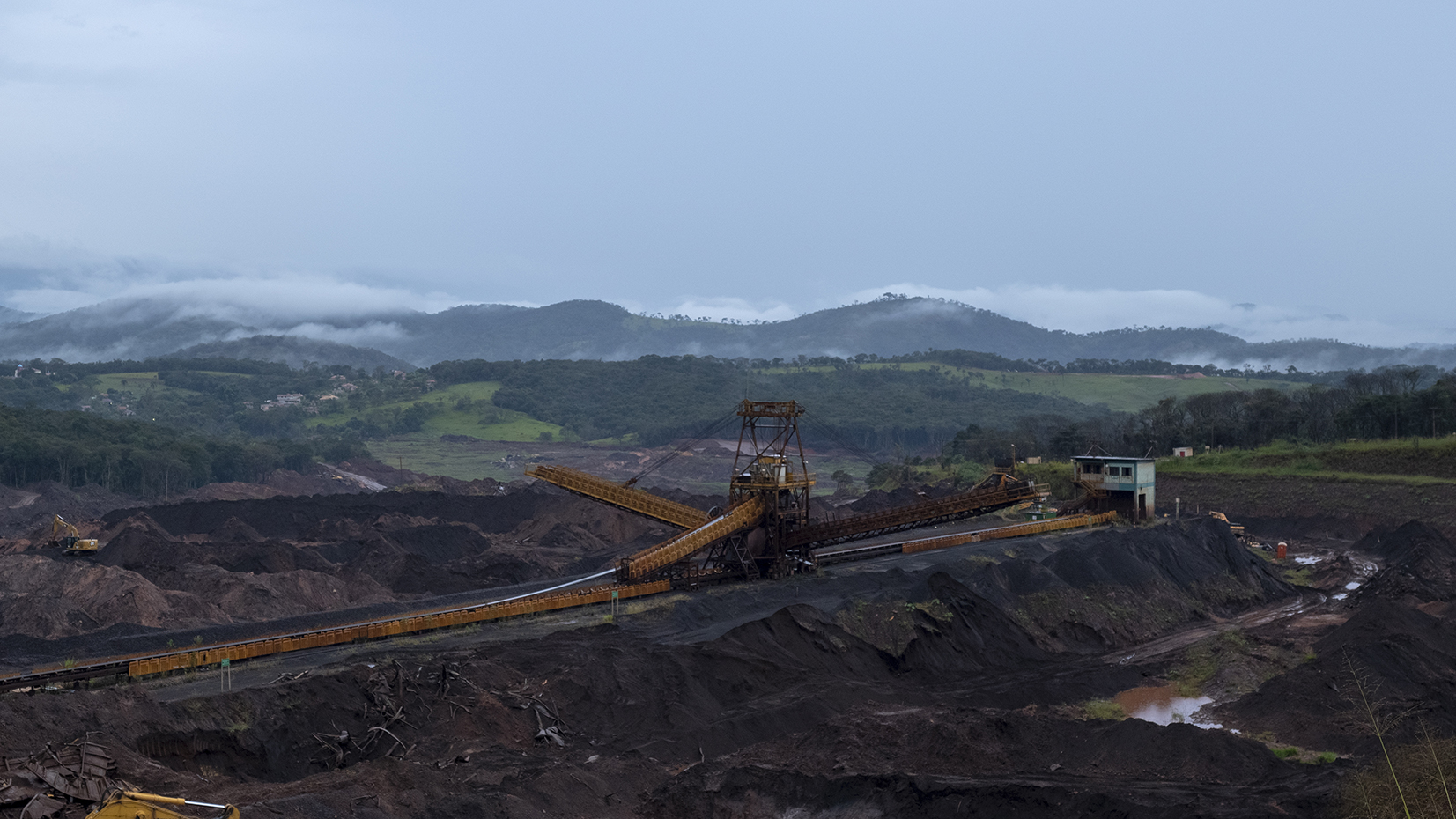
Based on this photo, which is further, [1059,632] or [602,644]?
[1059,632]

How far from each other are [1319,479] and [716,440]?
114 meters

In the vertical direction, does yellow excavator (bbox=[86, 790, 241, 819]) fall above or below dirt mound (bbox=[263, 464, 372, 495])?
above

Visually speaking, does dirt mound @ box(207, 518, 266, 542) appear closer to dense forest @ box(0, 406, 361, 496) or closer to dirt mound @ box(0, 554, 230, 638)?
dirt mound @ box(0, 554, 230, 638)

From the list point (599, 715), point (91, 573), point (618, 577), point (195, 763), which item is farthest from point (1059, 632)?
point (91, 573)

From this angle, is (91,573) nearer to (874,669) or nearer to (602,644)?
(602,644)

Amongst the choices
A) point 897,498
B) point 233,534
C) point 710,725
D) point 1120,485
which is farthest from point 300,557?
point 1120,485

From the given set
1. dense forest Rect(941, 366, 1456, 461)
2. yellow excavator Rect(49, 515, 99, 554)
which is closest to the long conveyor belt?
yellow excavator Rect(49, 515, 99, 554)

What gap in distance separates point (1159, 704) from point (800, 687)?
45.6 feet

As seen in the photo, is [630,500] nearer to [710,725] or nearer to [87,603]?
[710,725]

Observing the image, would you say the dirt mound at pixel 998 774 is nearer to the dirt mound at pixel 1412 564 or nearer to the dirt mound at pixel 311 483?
the dirt mound at pixel 1412 564

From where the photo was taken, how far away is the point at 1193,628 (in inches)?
2219

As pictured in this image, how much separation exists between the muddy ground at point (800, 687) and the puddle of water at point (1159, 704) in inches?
23.6

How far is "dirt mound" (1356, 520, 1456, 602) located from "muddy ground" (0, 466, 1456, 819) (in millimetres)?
271

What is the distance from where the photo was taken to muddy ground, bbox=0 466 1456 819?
1156 inches
